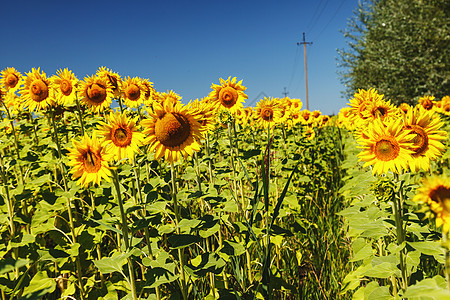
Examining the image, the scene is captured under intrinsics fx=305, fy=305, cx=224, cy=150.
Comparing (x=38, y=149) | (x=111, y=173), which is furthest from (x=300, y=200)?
(x=38, y=149)

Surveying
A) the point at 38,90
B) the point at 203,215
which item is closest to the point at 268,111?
the point at 203,215

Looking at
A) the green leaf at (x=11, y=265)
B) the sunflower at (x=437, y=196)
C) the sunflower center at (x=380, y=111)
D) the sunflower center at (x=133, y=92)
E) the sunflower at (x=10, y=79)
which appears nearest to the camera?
the green leaf at (x=11, y=265)

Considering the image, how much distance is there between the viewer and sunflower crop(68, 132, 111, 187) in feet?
5.74

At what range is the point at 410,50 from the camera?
17.0 meters

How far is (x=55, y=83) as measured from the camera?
9.58 ft

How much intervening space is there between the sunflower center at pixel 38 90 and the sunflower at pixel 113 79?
658 millimetres

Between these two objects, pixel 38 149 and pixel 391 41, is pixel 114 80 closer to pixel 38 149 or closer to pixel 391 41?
pixel 38 149

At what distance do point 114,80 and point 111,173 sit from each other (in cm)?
133

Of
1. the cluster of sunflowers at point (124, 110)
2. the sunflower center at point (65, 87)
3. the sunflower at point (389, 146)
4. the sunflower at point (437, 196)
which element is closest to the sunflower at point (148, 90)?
the cluster of sunflowers at point (124, 110)

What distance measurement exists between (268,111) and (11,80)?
3091mm

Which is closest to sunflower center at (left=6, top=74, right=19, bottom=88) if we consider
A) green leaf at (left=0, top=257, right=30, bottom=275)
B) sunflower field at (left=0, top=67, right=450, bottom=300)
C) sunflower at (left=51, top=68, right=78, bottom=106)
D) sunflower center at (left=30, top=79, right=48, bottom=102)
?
sunflower field at (left=0, top=67, right=450, bottom=300)

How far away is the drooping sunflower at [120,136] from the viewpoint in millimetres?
1787

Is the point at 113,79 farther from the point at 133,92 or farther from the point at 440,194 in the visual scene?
the point at 440,194

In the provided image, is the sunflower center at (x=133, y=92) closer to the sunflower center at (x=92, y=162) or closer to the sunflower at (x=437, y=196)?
the sunflower center at (x=92, y=162)
